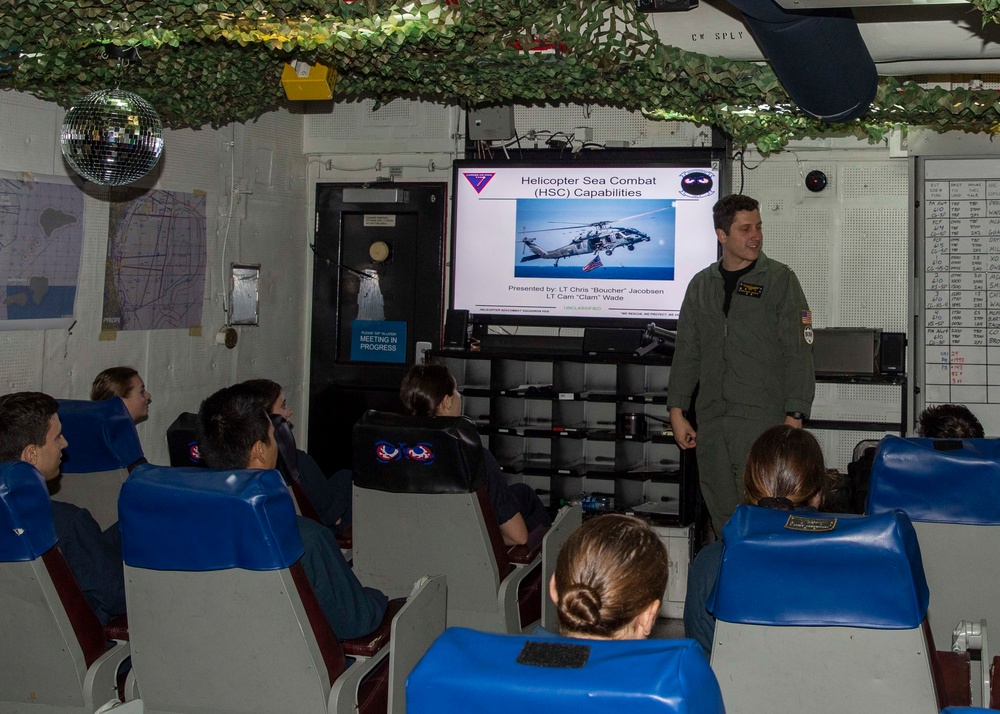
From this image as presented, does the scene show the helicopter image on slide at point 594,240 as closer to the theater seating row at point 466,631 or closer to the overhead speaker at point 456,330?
the overhead speaker at point 456,330

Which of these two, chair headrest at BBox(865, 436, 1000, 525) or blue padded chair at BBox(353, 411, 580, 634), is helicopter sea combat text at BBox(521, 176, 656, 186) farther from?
chair headrest at BBox(865, 436, 1000, 525)

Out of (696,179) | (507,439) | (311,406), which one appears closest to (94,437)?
(507,439)

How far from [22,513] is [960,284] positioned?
5.07 m

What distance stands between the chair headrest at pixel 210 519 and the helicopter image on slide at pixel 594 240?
3.98 m

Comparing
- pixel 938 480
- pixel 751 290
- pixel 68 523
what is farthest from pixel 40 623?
pixel 751 290

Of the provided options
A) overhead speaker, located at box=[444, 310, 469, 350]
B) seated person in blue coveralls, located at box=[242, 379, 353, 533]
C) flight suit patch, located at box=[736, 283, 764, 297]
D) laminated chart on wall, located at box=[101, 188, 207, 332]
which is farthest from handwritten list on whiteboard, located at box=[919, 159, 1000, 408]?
laminated chart on wall, located at box=[101, 188, 207, 332]

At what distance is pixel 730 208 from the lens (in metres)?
4.38

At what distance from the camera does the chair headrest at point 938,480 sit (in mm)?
2801

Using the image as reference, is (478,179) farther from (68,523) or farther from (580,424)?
(68,523)

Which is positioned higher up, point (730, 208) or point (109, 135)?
point (109, 135)

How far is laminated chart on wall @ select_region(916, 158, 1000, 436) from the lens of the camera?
5672 mm

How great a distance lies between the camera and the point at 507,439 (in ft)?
19.4

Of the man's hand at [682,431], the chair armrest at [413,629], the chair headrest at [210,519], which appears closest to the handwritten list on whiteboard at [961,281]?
the man's hand at [682,431]

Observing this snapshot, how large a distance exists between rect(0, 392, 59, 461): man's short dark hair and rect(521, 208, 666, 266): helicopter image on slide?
A: 141 inches
